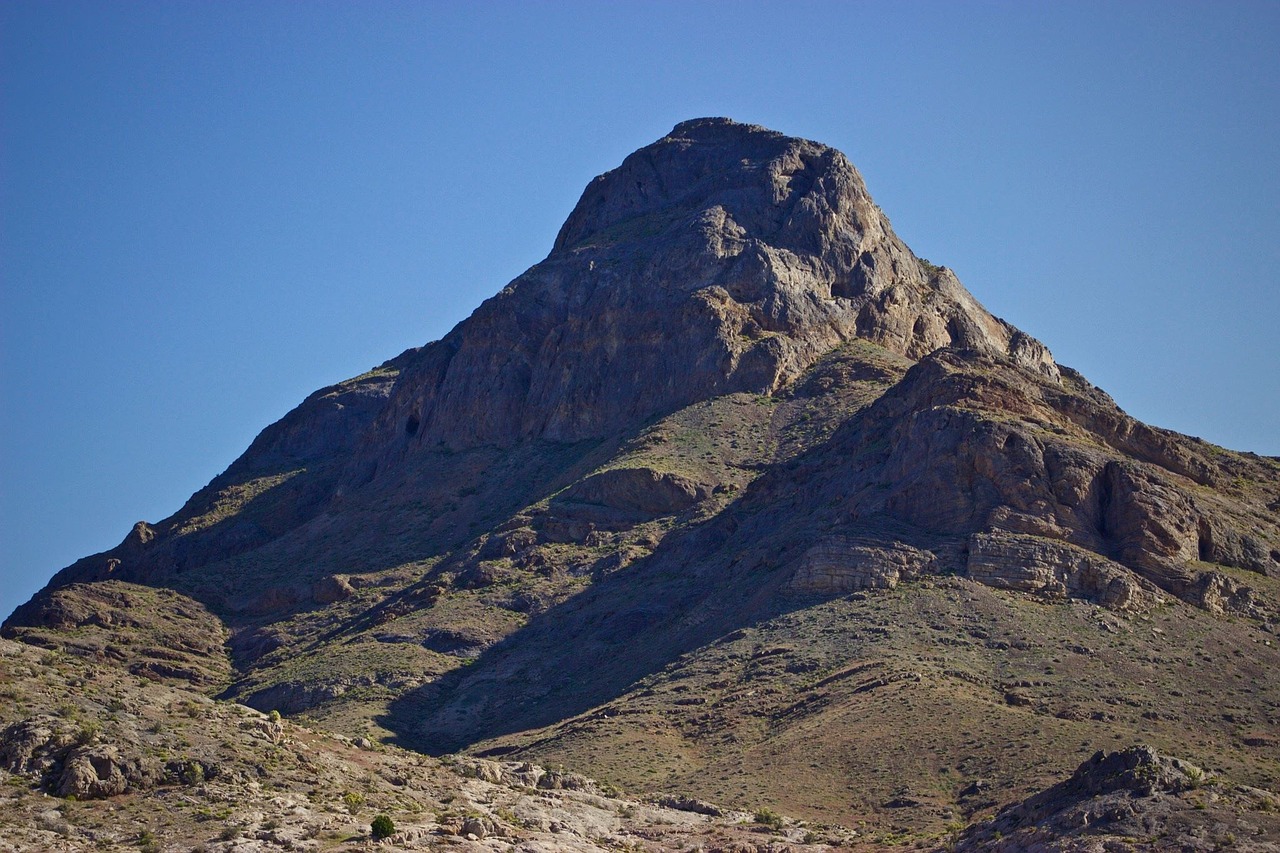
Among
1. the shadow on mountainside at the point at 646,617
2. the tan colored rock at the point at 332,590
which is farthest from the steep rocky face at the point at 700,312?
the tan colored rock at the point at 332,590

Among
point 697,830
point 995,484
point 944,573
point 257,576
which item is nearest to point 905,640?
point 944,573

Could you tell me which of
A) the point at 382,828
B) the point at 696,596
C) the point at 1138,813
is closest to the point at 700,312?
the point at 696,596

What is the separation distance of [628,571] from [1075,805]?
59237 millimetres

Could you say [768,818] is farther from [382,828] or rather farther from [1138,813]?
[382,828]

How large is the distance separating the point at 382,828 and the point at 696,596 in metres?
53.0

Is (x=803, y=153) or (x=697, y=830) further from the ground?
(x=803, y=153)

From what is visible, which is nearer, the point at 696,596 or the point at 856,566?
the point at 856,566

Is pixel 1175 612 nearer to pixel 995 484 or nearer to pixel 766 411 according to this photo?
pixel 995 484

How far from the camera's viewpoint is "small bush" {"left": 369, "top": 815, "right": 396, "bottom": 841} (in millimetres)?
55594

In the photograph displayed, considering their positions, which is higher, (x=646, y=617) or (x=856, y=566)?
(x=856, y=566)

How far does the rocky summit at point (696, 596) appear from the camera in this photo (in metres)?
60.5

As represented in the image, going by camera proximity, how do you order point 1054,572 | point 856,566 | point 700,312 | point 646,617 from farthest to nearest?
point 700,312
point 646,617
point 856,566
point 1054,572

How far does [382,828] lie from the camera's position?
55.8 metres

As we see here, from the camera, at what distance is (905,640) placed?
298 ft
